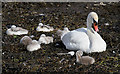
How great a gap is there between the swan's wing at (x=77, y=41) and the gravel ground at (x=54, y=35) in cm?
26

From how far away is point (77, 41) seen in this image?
8.38m

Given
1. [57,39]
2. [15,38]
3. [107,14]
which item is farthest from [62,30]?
[107,14]

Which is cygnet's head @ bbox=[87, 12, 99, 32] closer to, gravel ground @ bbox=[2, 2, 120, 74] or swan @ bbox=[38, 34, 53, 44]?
gravel ground @ bbox=[2, 2, 120, 74]

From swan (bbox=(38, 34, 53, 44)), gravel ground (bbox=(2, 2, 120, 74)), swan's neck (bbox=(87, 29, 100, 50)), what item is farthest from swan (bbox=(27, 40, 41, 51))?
swan's neck (bbox=(87, 29, 100, 50))

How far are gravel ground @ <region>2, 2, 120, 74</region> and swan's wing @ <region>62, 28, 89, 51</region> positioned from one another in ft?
0.87

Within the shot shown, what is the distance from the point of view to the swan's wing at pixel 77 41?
8.37 meters

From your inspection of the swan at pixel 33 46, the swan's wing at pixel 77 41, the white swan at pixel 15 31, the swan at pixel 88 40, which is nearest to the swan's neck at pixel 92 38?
the swan at pixel 88 40

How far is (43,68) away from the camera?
778 centimetres

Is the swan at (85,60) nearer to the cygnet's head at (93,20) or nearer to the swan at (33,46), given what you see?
the cygnet's head at (93,20)

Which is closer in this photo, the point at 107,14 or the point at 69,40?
the point at 69,40

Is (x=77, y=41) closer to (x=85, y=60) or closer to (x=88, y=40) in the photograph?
(x=88, y=40)

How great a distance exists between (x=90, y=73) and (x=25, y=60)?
1.70m

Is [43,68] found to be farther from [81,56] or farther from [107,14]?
[107,14]

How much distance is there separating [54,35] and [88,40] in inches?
66.1
